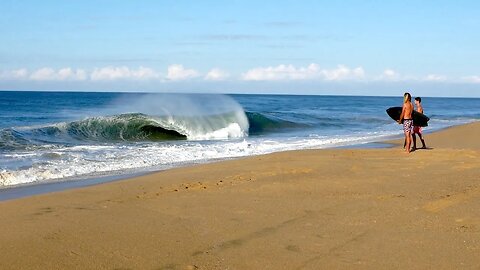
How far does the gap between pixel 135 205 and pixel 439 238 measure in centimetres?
362

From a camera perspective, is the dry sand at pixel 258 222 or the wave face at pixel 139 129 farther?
the wave face at pixel 139 129

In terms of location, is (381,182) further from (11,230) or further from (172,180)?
(11,230)

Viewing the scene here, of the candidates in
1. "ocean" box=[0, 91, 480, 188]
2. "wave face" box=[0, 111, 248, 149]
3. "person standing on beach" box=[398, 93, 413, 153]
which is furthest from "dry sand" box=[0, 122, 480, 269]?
"wave face" box=[0, 111, 248, 149]

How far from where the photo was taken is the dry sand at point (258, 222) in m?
4.80

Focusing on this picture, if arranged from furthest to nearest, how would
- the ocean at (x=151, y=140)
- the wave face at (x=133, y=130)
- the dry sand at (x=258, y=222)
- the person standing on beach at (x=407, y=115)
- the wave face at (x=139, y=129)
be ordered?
the wave face at (x=133, y=130), the wave face at (x=139, y=129), the person standing on beach at (x=407, y=115), the ocean at (x=151, y=140), the dry sand at (x=258, y=222)

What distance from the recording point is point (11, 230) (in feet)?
18.7

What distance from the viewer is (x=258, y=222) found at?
6.07 meters

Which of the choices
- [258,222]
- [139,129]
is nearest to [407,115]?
[258,222]

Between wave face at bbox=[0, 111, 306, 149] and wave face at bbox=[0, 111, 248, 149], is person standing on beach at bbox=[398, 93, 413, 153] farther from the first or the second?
wave face at bbox=[0, 111, 248, 149]

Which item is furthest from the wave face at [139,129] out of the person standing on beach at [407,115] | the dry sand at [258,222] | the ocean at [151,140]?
the dry sand at [258,222]

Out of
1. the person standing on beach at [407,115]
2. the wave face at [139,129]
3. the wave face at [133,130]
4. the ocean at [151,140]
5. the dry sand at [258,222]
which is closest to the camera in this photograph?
the dry sand at [258,222]

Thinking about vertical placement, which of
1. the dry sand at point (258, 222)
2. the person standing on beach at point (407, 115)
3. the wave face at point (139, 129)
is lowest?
the wave face at point (139, 129)

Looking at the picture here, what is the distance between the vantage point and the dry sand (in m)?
4.80

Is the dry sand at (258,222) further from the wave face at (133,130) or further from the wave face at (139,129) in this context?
the wave face at (133,130)
